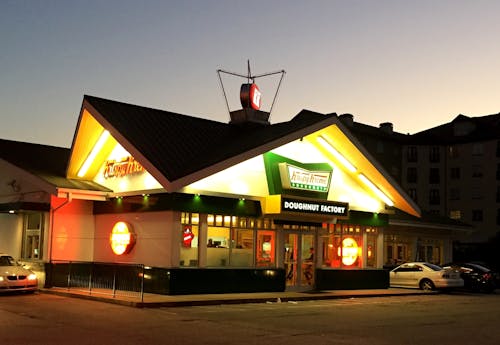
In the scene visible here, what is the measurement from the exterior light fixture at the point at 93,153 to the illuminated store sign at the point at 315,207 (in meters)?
6.98

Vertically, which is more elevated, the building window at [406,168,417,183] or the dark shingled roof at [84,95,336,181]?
the building window at [406,168,417,183]

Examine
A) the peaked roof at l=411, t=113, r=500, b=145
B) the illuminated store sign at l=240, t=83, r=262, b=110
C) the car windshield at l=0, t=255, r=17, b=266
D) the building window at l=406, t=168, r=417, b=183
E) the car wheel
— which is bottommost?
the car wheel

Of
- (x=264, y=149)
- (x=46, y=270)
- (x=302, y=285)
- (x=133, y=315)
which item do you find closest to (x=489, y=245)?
(x=302, y=285)

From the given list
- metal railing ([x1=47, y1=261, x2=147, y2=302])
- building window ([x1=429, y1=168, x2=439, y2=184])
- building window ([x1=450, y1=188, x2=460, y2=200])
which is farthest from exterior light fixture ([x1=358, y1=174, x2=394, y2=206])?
building window ([x1=429, y1=168, x2=439, y2=184])

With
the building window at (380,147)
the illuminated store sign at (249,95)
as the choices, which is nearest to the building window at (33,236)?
the illuminated store sign at (249,95)

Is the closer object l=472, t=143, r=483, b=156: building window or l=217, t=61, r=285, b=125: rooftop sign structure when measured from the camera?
l=217, t=61, r=285, b=125: rooftop sign structure

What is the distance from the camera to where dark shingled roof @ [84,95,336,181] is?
23.2 m

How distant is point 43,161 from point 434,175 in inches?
2771

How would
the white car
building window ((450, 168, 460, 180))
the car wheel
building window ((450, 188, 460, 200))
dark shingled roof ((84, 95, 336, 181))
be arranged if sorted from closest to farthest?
dark shingled roof ((84, 95, 336, 181))
the white car
the car wheel
building window ((450, 188, 460, 200))
building window ((450, 168, 460, 180))

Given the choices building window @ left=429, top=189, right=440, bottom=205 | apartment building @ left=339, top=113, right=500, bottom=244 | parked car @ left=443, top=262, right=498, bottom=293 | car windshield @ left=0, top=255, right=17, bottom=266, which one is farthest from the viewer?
building window @ left=429, top=189, right=440, bottom=205

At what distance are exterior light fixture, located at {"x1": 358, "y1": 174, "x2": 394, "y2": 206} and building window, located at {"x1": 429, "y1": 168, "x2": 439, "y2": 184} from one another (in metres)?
63.0

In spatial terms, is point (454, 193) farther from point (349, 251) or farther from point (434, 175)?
point (349, 251)

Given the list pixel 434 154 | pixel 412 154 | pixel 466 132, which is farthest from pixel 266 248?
pixel 466 132

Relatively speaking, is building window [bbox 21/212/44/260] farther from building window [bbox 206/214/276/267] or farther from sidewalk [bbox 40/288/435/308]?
building window [bbox 206/214/276/267]
